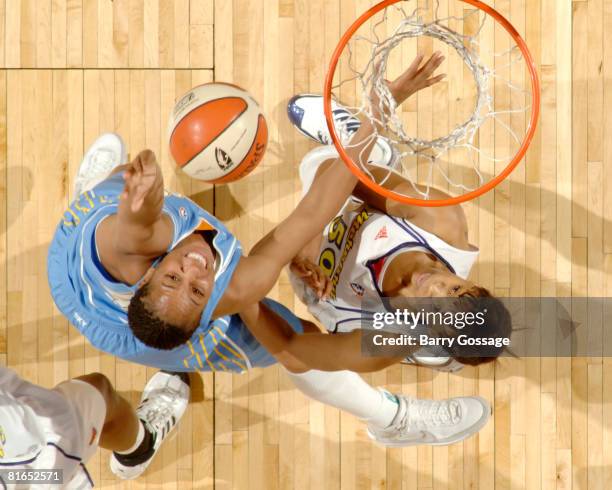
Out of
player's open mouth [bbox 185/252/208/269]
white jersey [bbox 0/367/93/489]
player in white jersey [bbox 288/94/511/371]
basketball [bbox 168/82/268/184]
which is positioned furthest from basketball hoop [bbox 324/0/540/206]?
white jersey [bbox 0/367/93/489]

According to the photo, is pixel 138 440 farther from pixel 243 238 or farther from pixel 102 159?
pixel 102 159

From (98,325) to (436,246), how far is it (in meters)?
1.25

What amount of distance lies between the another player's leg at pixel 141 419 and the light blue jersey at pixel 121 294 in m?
0.23

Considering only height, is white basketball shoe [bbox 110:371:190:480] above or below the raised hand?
below

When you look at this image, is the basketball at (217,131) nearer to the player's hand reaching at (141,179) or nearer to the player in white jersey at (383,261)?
the player in white jersey at (383,261)

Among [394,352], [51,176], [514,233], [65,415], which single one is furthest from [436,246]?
[51,176]

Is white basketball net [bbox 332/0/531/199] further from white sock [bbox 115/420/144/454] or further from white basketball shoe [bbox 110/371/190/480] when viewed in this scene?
white sock [bbox 115/420/144/454]

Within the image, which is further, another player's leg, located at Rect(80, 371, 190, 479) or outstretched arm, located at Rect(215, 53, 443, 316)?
another player's leg, located at Rect(80, 371, 190, 479)

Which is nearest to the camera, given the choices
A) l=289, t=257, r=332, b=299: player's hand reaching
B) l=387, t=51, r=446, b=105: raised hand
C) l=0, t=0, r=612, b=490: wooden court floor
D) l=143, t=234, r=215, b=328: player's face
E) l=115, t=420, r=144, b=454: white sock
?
l=143, t=234, r=215, b=328: player's face

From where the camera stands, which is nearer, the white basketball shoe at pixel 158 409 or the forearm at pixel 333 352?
the forearm at pixel 333 352

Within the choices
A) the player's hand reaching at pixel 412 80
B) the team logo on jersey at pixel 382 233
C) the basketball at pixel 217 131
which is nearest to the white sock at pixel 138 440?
the basketball at pixel 217 131

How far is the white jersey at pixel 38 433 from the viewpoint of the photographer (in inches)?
97.9

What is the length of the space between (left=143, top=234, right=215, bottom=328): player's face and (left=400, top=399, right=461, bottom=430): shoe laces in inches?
49.0

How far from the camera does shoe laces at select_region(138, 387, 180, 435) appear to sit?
10.5ft
